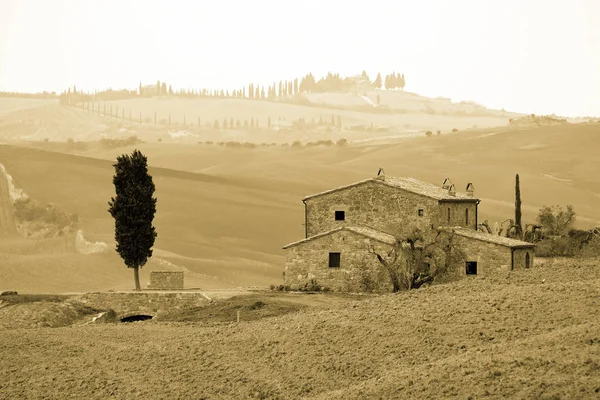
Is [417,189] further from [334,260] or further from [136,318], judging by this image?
[136,318]

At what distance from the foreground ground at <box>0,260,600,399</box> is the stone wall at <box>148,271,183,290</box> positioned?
763 inches

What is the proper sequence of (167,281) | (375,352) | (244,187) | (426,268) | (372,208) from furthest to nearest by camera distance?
(244,187) → (167,281) → (372,208) → (426,268) → (375,352)

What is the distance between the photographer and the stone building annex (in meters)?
58.8

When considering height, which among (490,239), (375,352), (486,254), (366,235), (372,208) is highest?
Result: (372,208)

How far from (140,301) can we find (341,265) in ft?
31.1

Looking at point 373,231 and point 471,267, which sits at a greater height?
point 373,231

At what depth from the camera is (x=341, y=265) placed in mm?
59312

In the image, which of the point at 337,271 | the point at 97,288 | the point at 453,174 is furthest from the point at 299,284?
the point at 453,174

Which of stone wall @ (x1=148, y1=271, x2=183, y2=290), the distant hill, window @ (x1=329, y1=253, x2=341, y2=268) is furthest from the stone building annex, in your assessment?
the distant hill

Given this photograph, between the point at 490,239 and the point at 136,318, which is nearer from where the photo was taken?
the point at 136,318

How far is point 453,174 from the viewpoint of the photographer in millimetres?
145625

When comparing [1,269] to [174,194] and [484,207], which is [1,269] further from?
[484,207]

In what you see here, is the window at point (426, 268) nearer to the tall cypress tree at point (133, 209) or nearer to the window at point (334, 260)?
the window at point (334, 260)

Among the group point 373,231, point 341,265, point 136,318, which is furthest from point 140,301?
point 373,231
